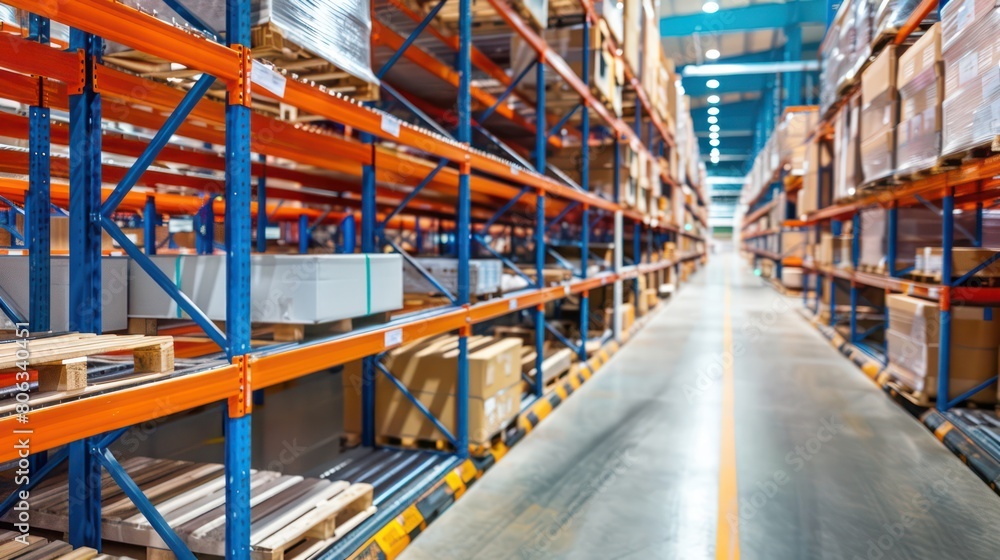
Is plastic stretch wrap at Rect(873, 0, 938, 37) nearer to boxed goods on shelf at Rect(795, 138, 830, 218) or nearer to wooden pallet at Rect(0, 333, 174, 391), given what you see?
boxed goods on shelf at Rect(795, 138, 830, 218)

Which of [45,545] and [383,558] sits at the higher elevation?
[45,545]

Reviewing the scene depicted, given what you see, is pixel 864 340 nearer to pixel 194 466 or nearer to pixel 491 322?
pixel 491 322

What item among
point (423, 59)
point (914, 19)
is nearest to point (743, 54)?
point (914, 19)

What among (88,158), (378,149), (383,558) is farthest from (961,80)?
(88,158)

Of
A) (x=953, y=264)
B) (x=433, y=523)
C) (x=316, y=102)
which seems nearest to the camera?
(x=316, y=102)

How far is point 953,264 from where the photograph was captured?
596 centimetres

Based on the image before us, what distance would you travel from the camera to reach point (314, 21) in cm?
294

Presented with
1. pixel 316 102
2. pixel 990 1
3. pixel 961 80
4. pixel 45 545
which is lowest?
pixel 45 545

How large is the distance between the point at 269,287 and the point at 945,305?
614cm

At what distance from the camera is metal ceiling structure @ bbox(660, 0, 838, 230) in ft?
61.0

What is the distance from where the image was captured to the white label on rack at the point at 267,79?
249cm

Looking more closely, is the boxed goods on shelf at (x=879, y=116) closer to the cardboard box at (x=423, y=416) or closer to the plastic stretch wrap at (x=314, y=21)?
the cardboard box at (x=423, y=416)

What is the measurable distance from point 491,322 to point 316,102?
7.97 metres

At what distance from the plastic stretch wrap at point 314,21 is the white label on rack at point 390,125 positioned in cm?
24
